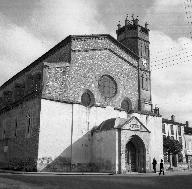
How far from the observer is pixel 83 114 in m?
28.9

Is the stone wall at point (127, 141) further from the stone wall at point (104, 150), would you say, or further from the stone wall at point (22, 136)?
the stone wall at point (22, 136)

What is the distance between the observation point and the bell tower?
3562 cm

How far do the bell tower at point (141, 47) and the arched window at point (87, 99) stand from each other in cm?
735

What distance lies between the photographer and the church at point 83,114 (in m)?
26.5

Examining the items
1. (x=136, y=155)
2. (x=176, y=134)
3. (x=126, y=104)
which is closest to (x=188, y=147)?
(x=176, y=134)

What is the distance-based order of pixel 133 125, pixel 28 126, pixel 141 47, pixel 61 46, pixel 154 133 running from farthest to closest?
1. pixel 141 47
2. pixel 154 133
3. pixel 61 46
4. pixel 28 126
5. pixel 133 125

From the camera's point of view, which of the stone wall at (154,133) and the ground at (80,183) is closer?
the ground at (80,183)

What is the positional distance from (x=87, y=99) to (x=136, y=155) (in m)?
7.93

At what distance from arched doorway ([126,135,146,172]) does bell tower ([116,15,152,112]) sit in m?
6.69

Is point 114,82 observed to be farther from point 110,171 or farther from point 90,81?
point 110,171

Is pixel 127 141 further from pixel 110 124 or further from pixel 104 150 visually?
pixel 104 150

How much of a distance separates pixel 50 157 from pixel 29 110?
212 inches

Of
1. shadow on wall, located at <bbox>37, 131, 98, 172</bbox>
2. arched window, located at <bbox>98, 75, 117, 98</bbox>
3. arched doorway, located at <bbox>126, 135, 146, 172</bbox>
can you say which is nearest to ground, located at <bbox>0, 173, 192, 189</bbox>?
shadow on wall, located at <bbox>37, 131, 98, 172</bbox>

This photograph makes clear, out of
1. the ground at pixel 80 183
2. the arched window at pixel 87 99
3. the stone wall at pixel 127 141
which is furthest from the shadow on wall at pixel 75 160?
the ground at pixel 80 183
